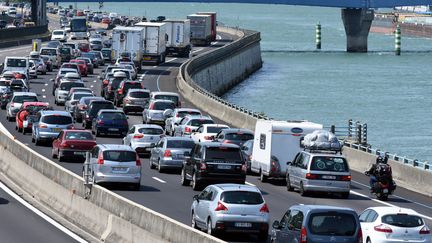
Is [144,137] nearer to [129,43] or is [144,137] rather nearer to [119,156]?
[119,156]

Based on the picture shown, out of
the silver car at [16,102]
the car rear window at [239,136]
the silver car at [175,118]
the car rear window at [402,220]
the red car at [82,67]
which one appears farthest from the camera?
the red car at [82,67]

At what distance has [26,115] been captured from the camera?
57906 mm

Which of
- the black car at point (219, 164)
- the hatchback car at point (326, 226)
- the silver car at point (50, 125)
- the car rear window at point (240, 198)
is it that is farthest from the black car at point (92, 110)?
the hatchback car at point (326, 226)

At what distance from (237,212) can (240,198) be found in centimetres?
39

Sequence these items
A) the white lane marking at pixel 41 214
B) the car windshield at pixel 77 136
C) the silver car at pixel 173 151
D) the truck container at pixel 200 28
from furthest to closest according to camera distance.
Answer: the truck container at pixel 200 28
the car windshield at pixel 77 136
the silver car at pixel 173 151
the white lane marking at pixel 41 214

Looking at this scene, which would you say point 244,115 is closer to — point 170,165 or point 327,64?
point 170,165

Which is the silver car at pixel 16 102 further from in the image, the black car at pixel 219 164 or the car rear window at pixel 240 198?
the car rear window at pixel 240 198

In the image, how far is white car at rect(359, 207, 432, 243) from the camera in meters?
26.0

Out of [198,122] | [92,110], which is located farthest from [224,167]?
[92,110]

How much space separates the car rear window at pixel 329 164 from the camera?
37.8 m

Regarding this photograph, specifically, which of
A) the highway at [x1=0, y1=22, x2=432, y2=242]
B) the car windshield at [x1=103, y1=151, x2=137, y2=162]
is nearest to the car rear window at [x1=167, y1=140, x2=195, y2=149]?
the highway at [x1=0, y1=22, x2=432, y2=242]

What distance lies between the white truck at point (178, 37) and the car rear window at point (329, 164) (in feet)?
279

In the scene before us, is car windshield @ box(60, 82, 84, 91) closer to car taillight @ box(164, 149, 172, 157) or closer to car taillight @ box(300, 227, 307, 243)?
car taillight @ box(164, 149, 172, 157)

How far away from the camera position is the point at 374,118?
10206 cm
